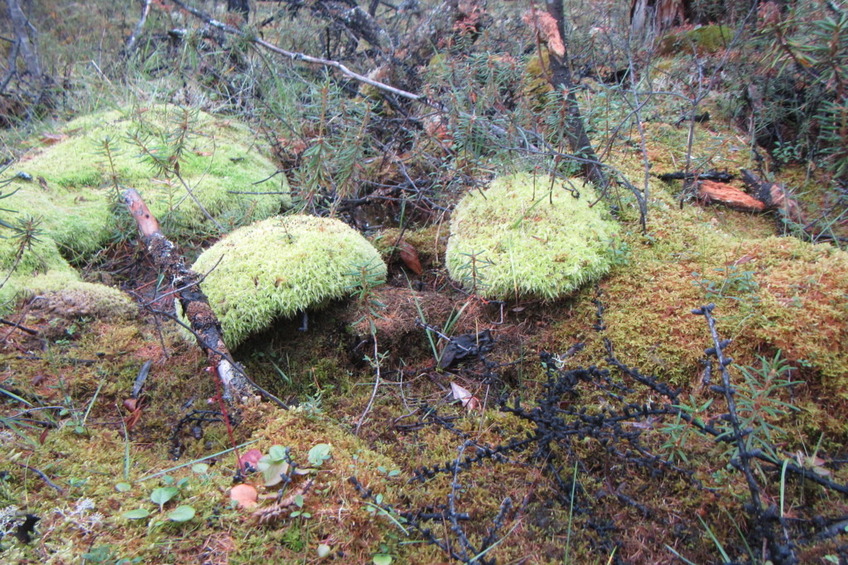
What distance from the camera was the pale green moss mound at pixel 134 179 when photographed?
3846mm

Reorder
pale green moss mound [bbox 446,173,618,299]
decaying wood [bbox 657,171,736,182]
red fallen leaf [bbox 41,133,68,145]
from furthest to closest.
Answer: red fallen leaf [bbox 41,133,68,145] < decaying wood [bbox 657,171,736,182] < pale green moss mound [bbox 446,173,618,299]

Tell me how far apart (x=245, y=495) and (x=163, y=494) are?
0.27 meters

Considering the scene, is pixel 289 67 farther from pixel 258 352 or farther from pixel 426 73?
pixel 258 352

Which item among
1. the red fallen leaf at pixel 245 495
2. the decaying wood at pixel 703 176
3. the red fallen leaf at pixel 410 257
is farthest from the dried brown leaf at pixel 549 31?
the red fallen leaf at pixel 245 495

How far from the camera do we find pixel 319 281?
2.72m


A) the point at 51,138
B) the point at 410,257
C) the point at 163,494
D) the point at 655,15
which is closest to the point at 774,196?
the point at 410,257

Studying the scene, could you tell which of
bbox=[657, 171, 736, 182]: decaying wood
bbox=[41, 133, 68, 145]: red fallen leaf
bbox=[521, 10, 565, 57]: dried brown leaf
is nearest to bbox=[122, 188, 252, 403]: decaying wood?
bbox=[521, 10, 565, 57]: dried brown leaf

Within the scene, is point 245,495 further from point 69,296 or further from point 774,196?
point 774,196

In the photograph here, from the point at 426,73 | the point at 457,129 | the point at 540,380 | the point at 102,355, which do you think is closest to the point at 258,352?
the point at 102,355

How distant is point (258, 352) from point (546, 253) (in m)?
1.71

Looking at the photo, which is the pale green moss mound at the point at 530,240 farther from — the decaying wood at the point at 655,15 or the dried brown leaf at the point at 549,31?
the decaying wood at the point at 655,15

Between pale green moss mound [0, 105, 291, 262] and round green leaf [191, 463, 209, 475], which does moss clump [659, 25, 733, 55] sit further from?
round green leaf [191, 463, 209, 475]

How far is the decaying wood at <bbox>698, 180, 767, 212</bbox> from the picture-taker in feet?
10.9

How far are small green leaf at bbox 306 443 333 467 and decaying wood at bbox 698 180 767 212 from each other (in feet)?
10.0
